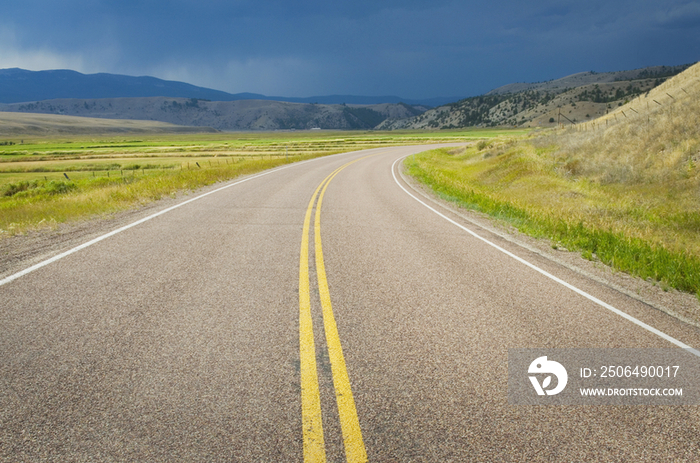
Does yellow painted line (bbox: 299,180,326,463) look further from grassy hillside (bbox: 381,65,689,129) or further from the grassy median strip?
grassy hillside (bbox: 381,65,689,129)

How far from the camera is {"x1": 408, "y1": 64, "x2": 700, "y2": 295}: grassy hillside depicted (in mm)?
7914

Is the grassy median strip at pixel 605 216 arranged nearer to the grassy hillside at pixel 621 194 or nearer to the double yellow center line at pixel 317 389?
the grassy hillside at pixel 621 194

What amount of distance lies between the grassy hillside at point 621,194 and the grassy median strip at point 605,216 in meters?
0.02

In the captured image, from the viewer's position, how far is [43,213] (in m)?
11.2

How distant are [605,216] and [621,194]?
11.8 feet

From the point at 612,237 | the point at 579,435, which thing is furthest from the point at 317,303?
the point at 612,237

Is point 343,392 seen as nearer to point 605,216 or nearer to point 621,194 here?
point 605,216

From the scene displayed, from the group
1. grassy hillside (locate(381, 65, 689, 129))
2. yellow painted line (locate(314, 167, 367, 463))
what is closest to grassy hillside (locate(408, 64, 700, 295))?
yellow painted line (locate(314, 167, 367, 463))

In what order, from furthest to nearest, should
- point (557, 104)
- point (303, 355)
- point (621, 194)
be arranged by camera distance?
point (557, 104), point (621, 194), point (303, 355)

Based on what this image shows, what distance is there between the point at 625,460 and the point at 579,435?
0.30 metres

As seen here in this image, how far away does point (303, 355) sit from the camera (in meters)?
3.95

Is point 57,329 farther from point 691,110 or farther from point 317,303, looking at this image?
point 691,110

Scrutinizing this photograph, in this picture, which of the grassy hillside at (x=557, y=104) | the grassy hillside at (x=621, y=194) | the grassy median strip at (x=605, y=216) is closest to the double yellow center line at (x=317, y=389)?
the grassy median strip at (x=605, y=216)

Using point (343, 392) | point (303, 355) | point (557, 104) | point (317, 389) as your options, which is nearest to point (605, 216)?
point (303, 355)
